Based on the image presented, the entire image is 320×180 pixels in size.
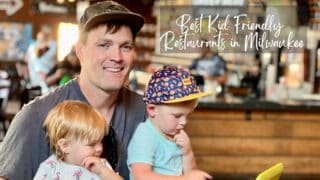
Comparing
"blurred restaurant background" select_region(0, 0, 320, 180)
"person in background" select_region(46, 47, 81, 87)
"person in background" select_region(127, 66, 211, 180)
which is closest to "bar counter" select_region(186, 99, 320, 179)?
"blurred restaurant background" select_region(0, 0, 320, 180)

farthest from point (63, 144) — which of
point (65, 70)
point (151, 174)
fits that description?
point (65, 70)

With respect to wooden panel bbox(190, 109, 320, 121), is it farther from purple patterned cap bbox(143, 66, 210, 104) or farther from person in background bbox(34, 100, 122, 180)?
person in background bbox(34, 100, 122, 180)

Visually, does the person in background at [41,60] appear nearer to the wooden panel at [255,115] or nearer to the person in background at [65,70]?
the person in background at [65,70]

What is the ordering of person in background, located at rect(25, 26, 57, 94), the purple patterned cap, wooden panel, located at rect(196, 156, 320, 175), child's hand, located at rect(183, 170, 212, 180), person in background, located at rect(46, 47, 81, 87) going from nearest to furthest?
child's hand, located at rect(183, 170, 212, 180), the purple patterned cap, wooden panel, located at rect(196, 156, 320, 175), person in background, located at rect(46, 47, 81, 87), person in background, located at rect(25, 26, 57, 94)

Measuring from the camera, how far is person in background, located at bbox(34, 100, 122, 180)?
1.82 metres

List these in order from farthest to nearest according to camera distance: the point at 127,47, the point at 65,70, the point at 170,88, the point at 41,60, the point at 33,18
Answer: the point at 33,18, the point at 41,60, the point at 65,70, the point at 127,47, the point at 170,88

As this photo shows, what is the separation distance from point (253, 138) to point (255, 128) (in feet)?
0.31

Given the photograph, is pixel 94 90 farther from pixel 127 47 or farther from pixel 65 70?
pixel 65 70

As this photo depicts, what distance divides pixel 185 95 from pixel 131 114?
321 mm

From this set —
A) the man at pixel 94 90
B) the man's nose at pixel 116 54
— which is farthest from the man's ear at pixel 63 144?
the man's nose at pixel 116 54

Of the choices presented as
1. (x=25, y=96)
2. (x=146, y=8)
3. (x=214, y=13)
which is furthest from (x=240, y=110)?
(x=214, y=13)

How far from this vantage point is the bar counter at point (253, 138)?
232 inches

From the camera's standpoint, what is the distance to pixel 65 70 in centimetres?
659

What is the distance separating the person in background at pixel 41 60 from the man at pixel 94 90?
17.3ft
